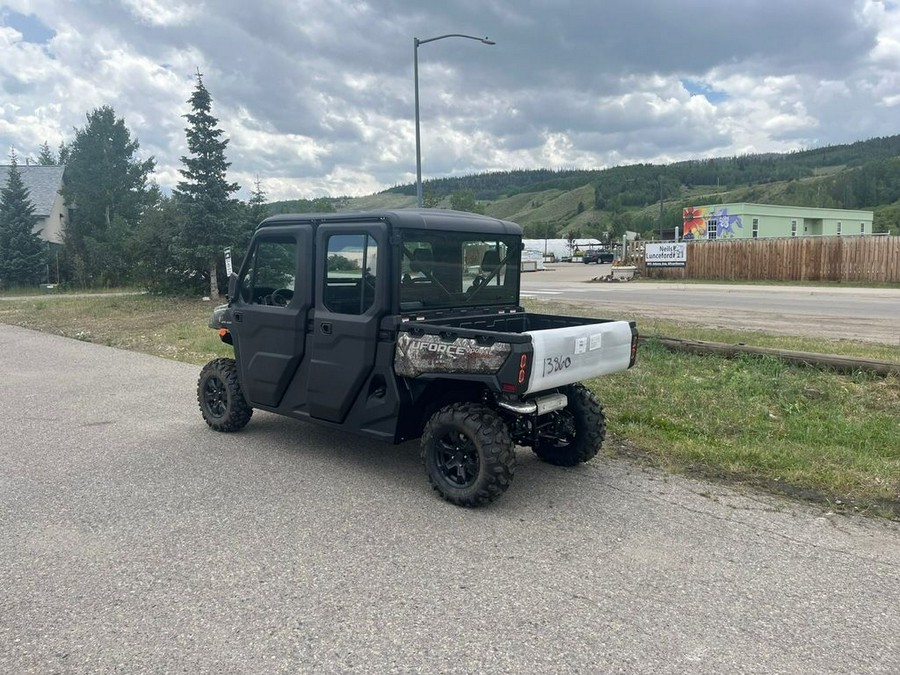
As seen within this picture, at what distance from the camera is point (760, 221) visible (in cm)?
5772

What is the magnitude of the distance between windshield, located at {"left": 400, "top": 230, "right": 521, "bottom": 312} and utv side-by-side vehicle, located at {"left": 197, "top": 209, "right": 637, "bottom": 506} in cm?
1

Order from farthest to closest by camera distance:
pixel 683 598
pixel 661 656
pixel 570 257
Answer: pixel 570 257 < pixel 683 598 < pixel 661 656

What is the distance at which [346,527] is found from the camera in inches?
175

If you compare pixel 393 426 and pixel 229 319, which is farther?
pixel 229 319

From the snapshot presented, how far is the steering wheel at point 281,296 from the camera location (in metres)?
5.92

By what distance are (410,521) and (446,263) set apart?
207 centimetres

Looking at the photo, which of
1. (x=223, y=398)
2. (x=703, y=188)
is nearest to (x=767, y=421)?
(x=223, y=398)

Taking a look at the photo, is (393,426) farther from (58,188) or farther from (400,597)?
(58,188)

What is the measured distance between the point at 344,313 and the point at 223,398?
6.86 feet

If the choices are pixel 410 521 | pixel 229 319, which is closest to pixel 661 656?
pixel 410 521

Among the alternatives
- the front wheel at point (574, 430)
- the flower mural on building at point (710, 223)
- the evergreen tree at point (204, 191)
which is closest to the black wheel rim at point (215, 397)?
the front wheel at point (574, 430)

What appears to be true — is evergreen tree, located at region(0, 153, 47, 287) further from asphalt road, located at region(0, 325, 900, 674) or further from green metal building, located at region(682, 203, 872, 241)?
green metal building, located at region(682, 203, 872, 241)

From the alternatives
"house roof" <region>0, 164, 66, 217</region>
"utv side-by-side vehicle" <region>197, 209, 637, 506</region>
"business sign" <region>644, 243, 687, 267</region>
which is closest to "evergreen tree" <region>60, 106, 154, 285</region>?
"house roof" <region>0, 164, 66, 217</region>

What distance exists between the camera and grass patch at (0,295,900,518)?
5.28 metres
